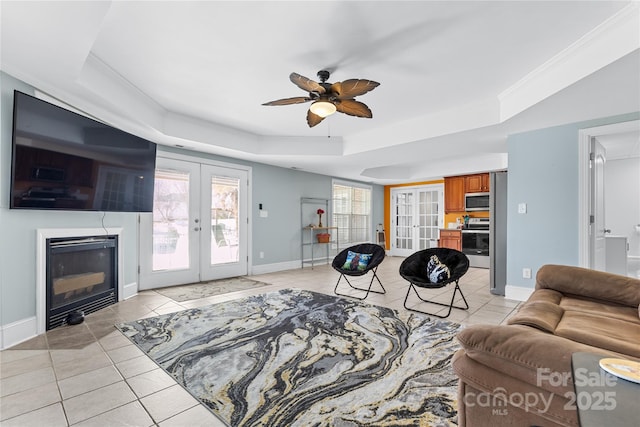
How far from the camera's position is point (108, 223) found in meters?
3.80

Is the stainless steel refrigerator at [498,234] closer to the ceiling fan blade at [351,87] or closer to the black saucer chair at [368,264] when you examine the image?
the black saucer chair at [368,264]

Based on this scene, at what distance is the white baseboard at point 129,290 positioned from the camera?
4048 millimetres

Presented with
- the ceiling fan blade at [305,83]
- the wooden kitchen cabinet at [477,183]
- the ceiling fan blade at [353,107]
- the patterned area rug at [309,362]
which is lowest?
the patterned area rug at [309,362]

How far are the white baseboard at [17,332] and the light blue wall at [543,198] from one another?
5.53 metres

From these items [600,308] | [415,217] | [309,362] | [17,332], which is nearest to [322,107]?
[309,362]

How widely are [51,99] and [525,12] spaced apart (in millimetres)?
4371

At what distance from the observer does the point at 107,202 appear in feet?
11.2

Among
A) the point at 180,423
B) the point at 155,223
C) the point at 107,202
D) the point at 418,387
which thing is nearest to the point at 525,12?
the point at 418,387

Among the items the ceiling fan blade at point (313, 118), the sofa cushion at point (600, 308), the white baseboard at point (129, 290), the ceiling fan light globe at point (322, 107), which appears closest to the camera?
the sofa cushion at point (600, 308)

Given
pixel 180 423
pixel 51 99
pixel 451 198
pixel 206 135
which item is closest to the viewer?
pixel 180 423

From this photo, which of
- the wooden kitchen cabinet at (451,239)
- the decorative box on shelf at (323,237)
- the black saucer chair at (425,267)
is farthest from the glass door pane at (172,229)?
the wooden kitchen cabinet at (451,239)

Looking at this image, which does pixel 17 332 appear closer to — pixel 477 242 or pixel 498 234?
pixel 498 234

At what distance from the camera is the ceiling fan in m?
2.60

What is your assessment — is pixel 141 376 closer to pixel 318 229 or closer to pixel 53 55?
pixel 53 55
